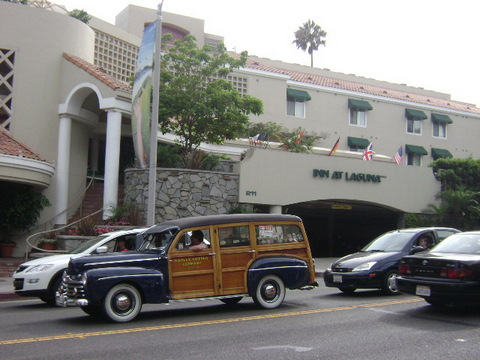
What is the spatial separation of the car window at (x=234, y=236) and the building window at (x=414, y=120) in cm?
2951

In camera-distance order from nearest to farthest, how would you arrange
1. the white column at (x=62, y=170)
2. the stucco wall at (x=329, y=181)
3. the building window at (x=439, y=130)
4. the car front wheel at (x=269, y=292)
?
the car front wheel at (x=269, y=292), the white column at (x=62, y=170), the stucco wall at (x=329, y=181), the building window at (x=439, y=130)

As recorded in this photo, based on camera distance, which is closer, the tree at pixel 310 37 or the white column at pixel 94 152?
the white column at pixel 94 152

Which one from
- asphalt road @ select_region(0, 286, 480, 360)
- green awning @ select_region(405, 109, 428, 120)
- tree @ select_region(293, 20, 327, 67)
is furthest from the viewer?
tree @ select_region(293, 20, 327, 67)

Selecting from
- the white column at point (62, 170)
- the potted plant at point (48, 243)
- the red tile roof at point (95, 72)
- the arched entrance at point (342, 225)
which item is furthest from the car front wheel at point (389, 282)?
the arched entrance at point (342, 225)

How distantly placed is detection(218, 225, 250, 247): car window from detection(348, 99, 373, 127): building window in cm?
2663

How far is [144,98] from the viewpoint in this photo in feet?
63.5

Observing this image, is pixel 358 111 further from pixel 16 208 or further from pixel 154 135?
pixel 16 208

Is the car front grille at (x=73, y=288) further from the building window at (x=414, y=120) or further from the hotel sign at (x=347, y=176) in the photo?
the building window at (x=414, y=120)

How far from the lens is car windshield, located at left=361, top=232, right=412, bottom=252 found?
1388 cm

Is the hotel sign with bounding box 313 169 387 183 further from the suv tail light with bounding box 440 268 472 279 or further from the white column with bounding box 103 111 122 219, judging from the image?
the suv tail light with bounding box 440 268 472 279

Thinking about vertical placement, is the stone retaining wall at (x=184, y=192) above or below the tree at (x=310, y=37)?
below

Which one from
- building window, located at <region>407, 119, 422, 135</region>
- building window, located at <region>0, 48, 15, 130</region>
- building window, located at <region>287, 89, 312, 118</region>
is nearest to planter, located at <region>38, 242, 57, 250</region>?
building window, located at <region>0, 48, 15, 130</region>

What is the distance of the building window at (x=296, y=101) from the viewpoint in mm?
34694

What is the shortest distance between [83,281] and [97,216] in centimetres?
1456
